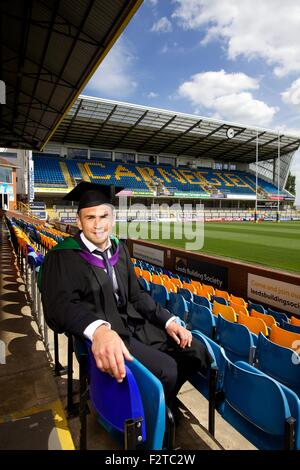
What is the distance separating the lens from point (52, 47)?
8312mm

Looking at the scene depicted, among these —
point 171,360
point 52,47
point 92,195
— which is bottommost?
point 171,360

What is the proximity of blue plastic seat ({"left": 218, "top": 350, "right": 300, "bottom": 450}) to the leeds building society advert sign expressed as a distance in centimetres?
454

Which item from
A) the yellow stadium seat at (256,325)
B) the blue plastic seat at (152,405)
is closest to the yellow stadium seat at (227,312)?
the yellow stadium seat at (256,325)

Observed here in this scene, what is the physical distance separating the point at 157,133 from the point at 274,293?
36.6 meters

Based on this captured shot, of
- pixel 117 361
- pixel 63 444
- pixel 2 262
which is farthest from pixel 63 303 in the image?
pixel 2 262

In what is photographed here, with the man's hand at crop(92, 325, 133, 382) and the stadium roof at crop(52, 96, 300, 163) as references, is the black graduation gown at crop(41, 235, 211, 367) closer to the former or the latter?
the man's hand at crop(92, 325, 133, 382)

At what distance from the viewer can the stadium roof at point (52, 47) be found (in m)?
6.58

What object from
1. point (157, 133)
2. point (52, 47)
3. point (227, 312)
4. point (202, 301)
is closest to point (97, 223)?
point (227, 312)

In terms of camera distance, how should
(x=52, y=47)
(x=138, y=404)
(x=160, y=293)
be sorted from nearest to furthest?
(x=138, y=404), (x=160, y=293), (x=52, y=47)

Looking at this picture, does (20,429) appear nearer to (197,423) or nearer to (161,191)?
(197,423)

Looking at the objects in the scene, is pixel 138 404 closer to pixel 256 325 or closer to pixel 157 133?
pixel 256 325

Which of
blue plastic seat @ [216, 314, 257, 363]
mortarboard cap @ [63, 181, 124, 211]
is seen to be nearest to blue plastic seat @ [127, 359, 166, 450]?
mortarboard cap @ [63, 181, 124, 211]

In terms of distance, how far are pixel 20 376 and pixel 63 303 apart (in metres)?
1.61

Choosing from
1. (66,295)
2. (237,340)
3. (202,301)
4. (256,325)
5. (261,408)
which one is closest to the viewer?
(261,408)
